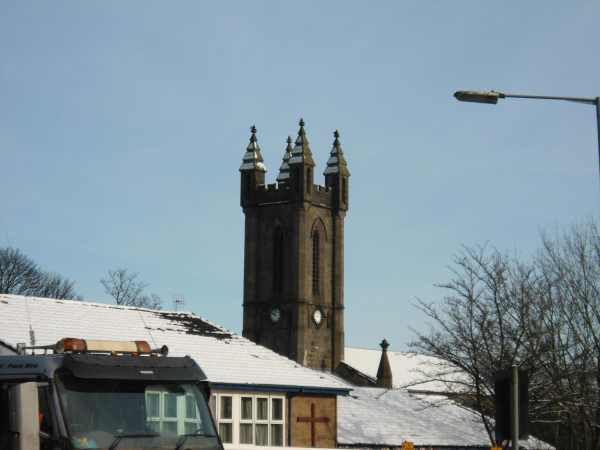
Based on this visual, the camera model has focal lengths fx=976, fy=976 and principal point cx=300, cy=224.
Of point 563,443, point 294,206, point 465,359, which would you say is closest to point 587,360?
point 465,359

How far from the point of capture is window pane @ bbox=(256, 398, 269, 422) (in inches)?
1135

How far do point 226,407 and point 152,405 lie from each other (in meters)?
18.3

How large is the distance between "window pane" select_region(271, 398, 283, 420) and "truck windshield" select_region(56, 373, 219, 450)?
19.3 metres

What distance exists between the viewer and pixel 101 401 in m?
9.69

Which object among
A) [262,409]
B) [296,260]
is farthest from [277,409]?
[296,260]

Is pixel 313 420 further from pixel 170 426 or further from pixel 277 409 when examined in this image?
pixel 170 426

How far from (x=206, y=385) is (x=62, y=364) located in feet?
5.64

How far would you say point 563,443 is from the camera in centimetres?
4994

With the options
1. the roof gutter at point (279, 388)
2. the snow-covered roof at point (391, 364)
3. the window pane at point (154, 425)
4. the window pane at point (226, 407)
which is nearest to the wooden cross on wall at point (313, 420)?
the roof gutter at point (279, 388)

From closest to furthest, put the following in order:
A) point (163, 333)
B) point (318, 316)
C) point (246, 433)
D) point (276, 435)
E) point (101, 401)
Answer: point (101, 401), point (246, 433), point (276, 435), point (163, 333), point (318, 316)

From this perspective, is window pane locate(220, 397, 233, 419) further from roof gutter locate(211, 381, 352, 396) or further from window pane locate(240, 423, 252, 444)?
window pane locate(240, 423, 252, 444)

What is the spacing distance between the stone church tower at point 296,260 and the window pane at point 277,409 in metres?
53.8

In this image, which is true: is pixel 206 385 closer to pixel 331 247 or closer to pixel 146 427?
pixel 146 427

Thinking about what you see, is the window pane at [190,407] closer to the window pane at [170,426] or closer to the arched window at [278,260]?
the window pane at [170,426]
